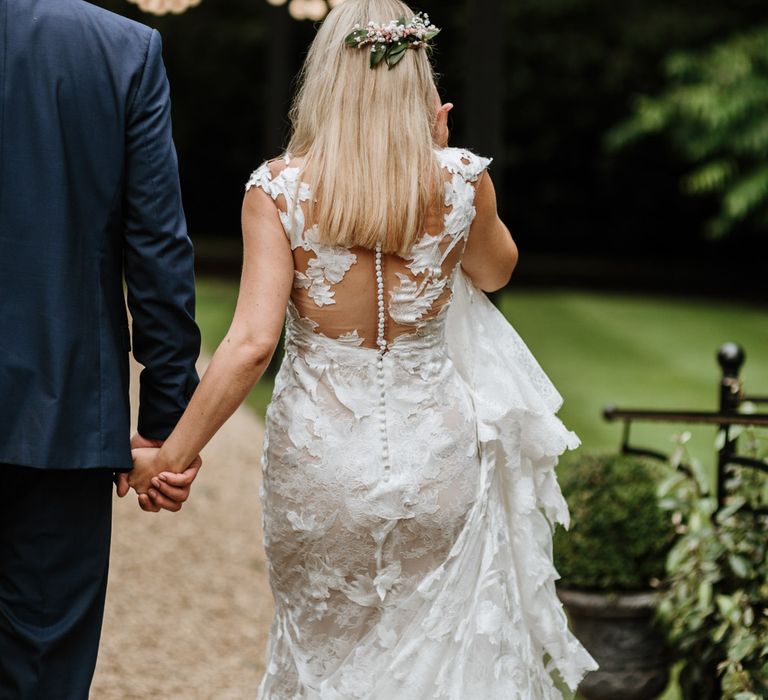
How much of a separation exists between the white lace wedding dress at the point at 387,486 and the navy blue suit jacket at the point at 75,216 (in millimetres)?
286

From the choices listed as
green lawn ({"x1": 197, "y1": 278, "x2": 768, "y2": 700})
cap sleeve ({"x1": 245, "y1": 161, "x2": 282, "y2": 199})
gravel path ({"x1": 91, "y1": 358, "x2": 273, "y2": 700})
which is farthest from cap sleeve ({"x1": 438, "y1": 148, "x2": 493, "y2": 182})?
green lawn ({"x1": 197, "y1": 278, "x2": 768, "y2": 700})

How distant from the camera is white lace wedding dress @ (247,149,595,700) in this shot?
10.0 feet

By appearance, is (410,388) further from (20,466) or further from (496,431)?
(20,466)

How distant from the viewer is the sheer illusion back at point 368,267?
2.98 meters

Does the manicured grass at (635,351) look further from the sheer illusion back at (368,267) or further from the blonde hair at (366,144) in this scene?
the blonde hair at (366,144)

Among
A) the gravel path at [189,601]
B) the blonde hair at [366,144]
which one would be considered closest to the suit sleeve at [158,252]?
the blonde hair at [366,144]

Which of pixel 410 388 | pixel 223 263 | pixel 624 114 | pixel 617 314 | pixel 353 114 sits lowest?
pixel 223 263

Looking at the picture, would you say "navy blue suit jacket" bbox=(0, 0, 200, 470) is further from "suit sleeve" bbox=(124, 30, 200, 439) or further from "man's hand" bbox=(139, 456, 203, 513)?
"man's hand" bbox=(139, 456, 203, 513)

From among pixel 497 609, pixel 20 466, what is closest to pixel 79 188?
pixel 20 466

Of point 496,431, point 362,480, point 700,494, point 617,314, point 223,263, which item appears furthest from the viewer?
point 223,263

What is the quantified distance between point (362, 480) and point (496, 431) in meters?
0.41

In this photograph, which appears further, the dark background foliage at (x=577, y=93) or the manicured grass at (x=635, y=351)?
the dark background foliage at (x=577, y=93)

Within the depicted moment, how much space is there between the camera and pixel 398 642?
126 inches

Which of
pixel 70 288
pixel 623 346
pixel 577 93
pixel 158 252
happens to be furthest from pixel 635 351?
pixel 70 288
